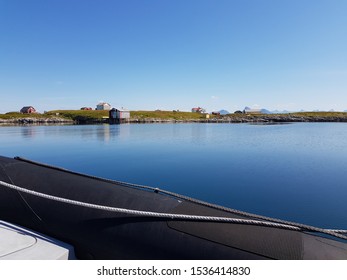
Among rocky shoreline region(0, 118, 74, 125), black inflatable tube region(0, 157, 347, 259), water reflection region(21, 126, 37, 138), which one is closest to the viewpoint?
black inflatable tube region(0, 157, 347, 259)

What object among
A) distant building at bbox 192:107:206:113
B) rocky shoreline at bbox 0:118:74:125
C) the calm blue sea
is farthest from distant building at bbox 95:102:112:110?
the calm blue sea

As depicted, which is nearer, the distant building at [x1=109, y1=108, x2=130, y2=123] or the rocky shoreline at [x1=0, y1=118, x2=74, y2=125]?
the rocky shoreline at [x1=0, y1=118, x2=74, y2=125]

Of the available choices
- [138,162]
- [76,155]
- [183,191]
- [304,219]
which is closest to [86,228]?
[304,219]

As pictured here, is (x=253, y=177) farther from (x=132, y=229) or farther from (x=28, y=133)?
(x=28, y=133)

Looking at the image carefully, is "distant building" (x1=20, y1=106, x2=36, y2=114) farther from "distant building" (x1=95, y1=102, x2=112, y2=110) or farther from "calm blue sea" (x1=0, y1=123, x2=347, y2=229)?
"calm blue sea" (x1=0, y1=123, x2=347, y2=229)

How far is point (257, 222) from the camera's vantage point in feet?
7.79

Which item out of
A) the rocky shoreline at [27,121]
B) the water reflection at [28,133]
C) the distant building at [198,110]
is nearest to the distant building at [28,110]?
the rocky shoreline at [27,121]

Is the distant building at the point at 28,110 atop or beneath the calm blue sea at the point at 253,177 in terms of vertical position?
atop

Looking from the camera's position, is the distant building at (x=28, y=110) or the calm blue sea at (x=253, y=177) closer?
the calm blue sea at (x=253, y=177)

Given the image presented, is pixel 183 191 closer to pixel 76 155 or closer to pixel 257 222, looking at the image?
pixel 257 222

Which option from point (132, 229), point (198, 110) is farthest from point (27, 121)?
point (198, 110)

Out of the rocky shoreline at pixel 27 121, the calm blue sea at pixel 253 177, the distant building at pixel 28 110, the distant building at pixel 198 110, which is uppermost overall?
the distant building at pixel 198 110

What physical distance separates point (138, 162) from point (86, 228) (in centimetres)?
1289

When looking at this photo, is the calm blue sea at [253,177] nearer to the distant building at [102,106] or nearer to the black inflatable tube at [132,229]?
the black inflatable tube at [132,229]
